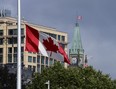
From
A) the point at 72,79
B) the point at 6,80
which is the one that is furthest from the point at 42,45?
the point at 6,80

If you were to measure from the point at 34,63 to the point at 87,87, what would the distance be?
7934 centimetres

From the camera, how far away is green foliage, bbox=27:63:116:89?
79.5 meters

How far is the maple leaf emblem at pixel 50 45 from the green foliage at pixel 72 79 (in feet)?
158

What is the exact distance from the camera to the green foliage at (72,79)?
79500mm

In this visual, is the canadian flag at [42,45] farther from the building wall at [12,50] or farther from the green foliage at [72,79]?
the building wall at [12,50]

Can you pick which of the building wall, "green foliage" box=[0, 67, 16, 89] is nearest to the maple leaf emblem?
"green foliage" box=[0, 67, 16, 89]

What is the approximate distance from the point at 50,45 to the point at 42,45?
80cm

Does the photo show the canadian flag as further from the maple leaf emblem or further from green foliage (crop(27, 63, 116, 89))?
green foliage (crop(27, 63, 116, 89))

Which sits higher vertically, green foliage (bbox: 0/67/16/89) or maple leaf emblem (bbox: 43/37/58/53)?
green foliage (bbox: 0/67/16/89)

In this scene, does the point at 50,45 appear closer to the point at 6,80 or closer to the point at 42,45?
the point at 42,45

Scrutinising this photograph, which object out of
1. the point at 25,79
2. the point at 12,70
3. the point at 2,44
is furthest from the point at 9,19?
the point at 25,79

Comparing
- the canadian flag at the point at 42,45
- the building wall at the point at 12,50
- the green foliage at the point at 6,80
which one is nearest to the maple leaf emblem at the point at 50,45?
the canadian flag at the point at 42,45

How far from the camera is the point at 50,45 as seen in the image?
2981 cm

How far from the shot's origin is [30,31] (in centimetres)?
2881
